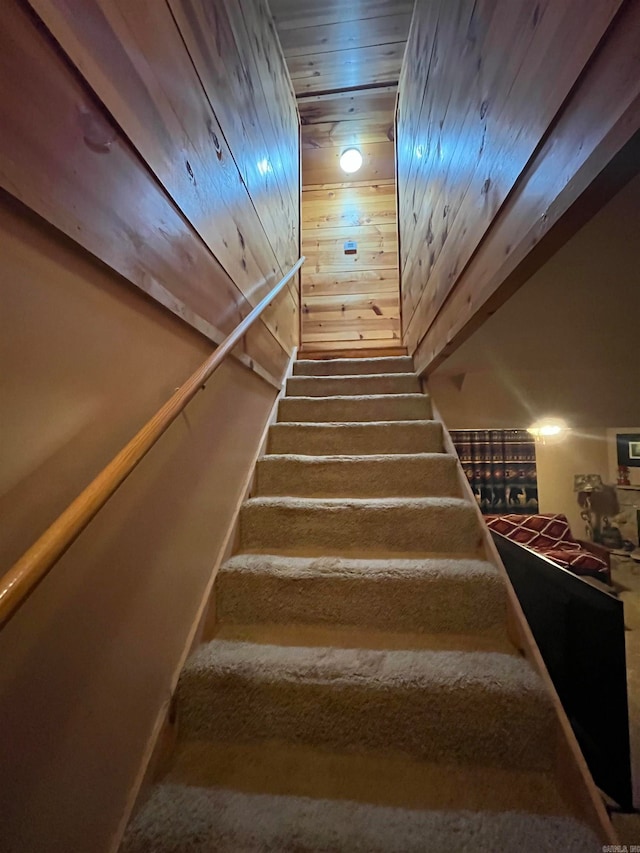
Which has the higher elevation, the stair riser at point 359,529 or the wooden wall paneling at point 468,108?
the wooden wall paneling at point 468,108

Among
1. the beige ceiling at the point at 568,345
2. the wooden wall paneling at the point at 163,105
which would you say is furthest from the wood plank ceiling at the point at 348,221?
the wooden wall paneling at the point at 163,105

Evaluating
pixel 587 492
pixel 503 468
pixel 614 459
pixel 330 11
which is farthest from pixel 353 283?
pixel 614 459

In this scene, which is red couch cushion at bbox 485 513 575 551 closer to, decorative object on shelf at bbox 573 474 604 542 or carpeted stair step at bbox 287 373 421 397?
decorative object on shelf at bbox 573 474 604 542

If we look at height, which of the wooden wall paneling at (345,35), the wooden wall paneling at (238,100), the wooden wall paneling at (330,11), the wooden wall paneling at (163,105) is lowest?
the wooden wall paneling at (163,105)

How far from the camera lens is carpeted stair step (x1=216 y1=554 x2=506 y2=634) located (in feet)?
3.95

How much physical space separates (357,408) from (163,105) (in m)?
1.58

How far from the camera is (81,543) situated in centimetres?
73

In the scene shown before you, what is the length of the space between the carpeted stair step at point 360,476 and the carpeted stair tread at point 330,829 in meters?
1.04

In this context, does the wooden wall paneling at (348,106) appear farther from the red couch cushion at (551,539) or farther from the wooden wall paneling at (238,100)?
the red couch cushion at (551,539)

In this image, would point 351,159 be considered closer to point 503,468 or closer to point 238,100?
point 238,100

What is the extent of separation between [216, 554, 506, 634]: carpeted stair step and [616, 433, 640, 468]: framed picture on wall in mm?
5963

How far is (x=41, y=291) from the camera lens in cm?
64

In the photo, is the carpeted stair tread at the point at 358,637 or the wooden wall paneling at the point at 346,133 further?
the wooden wall paneling at the point at 346,133

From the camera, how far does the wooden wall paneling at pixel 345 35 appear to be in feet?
8.21
